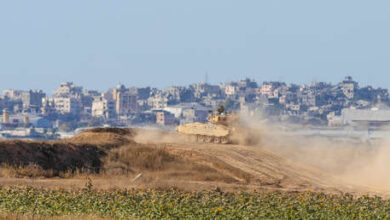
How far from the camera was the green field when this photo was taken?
89.8 feet

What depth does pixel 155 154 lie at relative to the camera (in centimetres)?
4747

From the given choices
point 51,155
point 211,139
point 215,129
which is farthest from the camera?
point 211,139

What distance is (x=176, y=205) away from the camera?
1136 inches

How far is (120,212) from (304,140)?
36714mm

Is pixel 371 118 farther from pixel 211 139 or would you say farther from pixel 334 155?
pixel 211 139

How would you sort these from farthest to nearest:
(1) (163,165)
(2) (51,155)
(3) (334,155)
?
(3) (334,155), (1) (163,165), (2) (51,155)

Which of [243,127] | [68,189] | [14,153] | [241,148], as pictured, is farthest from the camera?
[243,127]

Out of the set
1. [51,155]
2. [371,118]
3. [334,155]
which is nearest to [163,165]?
[51,155]

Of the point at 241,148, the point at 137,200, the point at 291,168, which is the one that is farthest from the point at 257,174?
the point at 137,200

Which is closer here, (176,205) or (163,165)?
(176,205)

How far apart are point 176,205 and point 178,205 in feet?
0.35

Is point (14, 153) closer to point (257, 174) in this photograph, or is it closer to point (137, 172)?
point (137, 172)

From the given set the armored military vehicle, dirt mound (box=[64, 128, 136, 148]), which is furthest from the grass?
the armored military vehicle

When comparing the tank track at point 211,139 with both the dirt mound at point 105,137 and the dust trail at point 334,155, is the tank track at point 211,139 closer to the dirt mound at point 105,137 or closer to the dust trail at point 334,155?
the dust trail at point 334,155
